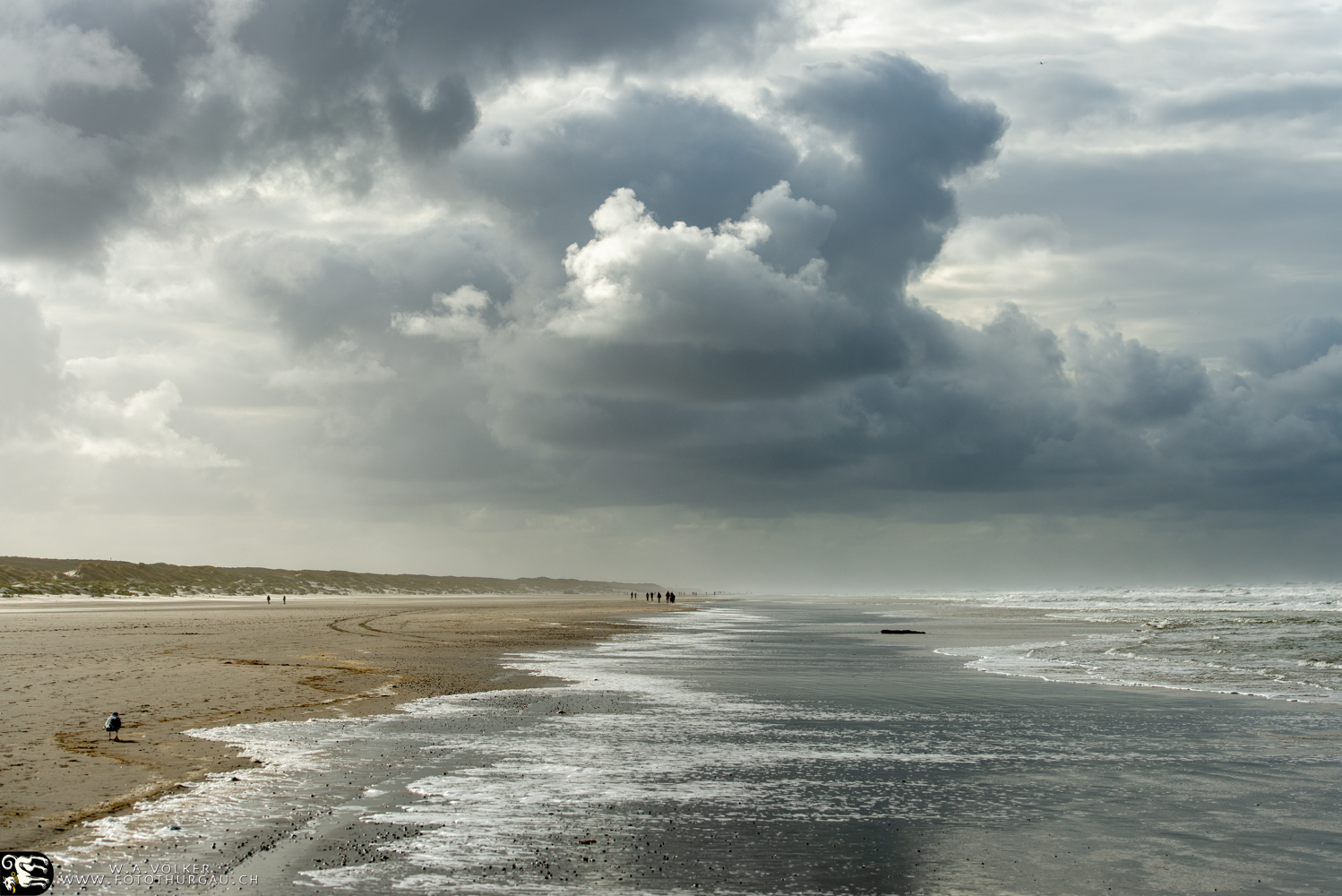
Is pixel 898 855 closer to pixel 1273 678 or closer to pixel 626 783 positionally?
pixel 626 783

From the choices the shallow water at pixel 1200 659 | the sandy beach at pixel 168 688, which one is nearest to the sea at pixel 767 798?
the sandy beach at pixel 168 688

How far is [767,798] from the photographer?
11641 mm

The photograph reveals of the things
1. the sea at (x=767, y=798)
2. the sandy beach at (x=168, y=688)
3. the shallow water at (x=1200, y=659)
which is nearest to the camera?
the sea at (x=767, y=798)

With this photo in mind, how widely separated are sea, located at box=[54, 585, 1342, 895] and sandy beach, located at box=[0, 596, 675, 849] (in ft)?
3.07

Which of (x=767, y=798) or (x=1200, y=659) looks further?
(x=1200, y=659)

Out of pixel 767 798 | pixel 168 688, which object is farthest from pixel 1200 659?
pixel 168 688

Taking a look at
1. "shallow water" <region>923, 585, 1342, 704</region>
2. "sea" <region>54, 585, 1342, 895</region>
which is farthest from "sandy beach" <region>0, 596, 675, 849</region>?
"shallow water" <region>923, 585, 1342, 704</region>

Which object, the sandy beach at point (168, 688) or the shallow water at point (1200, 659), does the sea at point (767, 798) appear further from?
the shallow water at point (1200, 659)

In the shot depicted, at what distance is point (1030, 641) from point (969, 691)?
21.8m

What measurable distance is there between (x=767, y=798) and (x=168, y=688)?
697 inches

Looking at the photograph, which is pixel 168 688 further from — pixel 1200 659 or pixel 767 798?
pixel 1200 659

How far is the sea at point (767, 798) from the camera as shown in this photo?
28.7 ft

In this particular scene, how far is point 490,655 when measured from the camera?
3409cm

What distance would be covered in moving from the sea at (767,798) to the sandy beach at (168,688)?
935 millimetres
